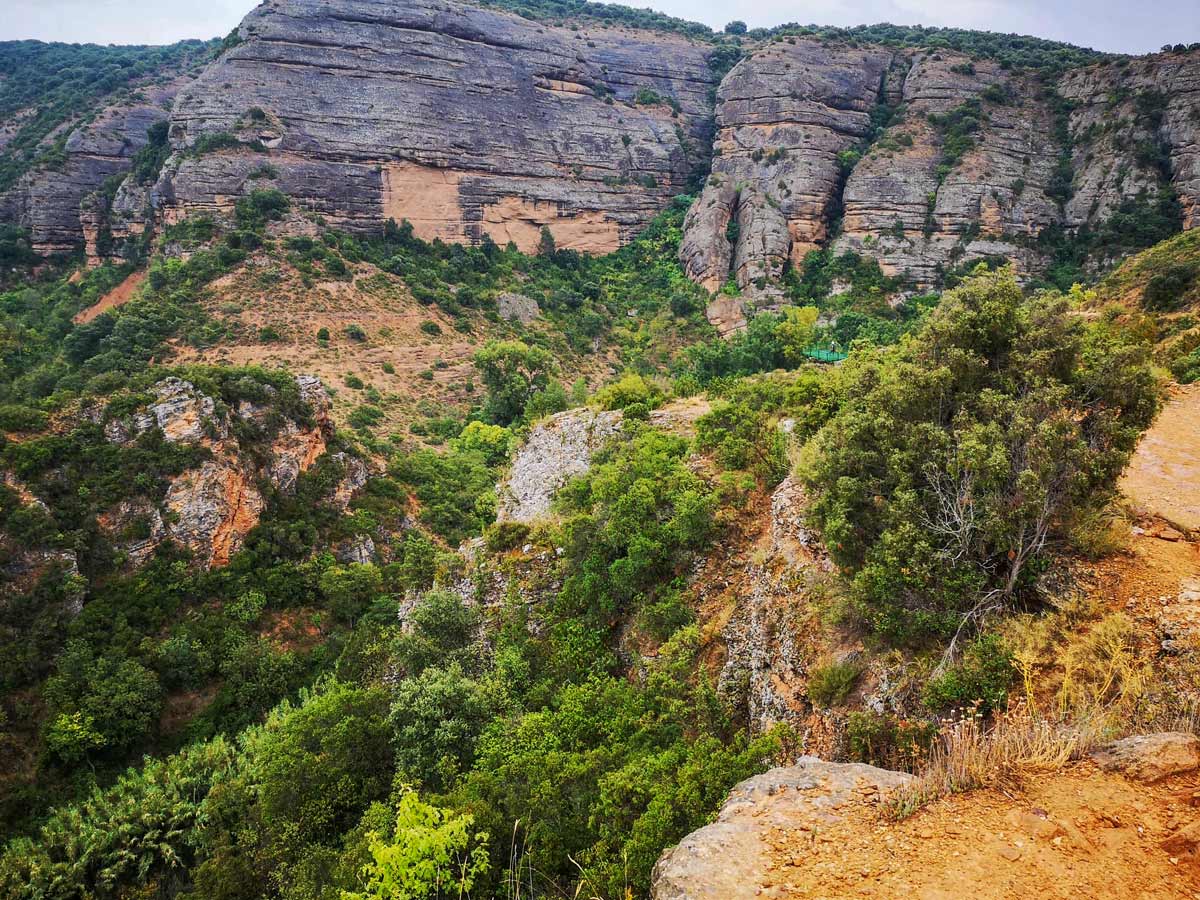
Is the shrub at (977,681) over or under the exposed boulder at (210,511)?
over

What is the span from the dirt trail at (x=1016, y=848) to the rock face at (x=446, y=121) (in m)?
54.2

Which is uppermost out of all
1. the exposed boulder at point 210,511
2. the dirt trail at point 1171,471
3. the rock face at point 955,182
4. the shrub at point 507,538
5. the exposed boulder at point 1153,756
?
the rock face at point 955,182

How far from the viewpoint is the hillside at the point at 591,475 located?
6.36 meters

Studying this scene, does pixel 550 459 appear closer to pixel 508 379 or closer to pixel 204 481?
pixel 204 481

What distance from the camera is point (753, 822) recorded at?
5.51m

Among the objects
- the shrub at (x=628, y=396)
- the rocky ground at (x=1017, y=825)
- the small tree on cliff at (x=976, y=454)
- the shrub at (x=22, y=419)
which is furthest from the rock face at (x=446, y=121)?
the rocky ground at (x=1017, y=825)

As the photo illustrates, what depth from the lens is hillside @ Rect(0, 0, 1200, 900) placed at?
6363 mm

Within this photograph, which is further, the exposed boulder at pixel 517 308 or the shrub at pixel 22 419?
the exposed boulder at pixel 517 308

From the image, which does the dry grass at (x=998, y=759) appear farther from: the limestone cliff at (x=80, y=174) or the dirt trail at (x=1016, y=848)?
the limestone cliff at (x=80, y=174)

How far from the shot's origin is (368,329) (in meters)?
42.3

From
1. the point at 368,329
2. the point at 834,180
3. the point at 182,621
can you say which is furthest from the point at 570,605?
the point at 834,180

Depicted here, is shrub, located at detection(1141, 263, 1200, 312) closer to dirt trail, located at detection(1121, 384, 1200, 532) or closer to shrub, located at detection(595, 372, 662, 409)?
dirt trail, located at detection(1121, 384, 1200, 532)

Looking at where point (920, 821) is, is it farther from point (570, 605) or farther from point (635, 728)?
point (570, 605)

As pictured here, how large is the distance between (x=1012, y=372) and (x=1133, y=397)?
127 centimetres
